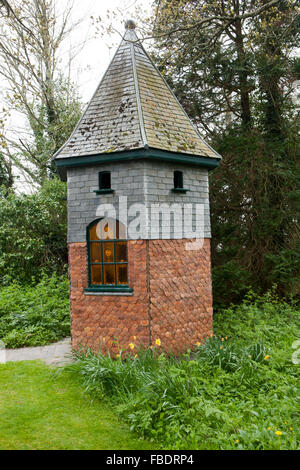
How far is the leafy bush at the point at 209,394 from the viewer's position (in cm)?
463

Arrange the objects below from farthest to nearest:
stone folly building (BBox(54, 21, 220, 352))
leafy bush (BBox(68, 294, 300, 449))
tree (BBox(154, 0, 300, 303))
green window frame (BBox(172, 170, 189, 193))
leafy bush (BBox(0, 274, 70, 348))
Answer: tree (BBox(154, 0, 300, 303)) < leafy bush (BBox(0, 274, 70, 348)) < green window frame (BBox(172, 170, 189, 193)) < stone folly building (BBox(54, 21, 220, 352)) < leafy bush (BBox(68, 294, 300, 449))

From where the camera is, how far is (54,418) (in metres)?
5.52

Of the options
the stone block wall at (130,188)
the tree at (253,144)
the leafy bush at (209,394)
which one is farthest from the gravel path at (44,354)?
the tree at (253,144)

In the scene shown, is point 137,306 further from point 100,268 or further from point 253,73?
point 253,73

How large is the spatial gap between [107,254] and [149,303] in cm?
135

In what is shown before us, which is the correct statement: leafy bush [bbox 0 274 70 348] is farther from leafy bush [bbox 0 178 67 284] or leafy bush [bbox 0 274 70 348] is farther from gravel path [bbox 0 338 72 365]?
leafy bush [bbox 0 178 67 284]

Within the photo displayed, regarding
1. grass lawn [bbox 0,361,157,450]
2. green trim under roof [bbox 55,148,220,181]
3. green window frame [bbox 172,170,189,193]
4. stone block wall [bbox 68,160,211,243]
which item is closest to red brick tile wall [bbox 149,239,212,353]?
stone block wall [bbox 68,160,211,243]

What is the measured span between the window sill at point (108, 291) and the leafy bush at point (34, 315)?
7.43 feet

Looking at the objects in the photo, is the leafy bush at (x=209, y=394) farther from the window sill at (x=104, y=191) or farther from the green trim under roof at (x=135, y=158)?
the green trim under roof at (x=135, y=158)

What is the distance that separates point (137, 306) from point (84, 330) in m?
1.31

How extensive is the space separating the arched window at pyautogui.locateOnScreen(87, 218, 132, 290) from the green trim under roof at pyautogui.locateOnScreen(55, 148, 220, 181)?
1181 mm

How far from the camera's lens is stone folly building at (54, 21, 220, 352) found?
7.52 meters

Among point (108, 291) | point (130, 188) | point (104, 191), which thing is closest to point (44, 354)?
point (108, 291)

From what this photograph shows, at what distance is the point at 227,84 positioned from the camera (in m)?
12.7
